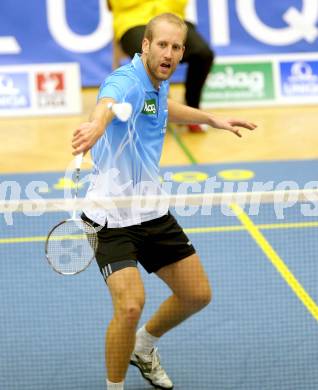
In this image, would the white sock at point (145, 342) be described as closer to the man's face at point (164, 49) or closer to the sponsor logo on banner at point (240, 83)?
the man's face at point (164, 49)

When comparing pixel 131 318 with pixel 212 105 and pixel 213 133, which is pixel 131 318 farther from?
pixel 212 105

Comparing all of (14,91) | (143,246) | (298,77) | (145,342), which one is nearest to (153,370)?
(145,342)

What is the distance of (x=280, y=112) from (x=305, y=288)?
207 inches

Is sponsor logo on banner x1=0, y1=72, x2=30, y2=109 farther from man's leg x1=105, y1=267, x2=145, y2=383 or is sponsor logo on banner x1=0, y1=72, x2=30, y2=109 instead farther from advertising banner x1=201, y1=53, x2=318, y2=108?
man's leg x1=105, y1=267, x2=145, y2=383

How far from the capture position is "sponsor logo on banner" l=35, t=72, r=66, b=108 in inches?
447

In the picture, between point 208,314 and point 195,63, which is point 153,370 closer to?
point 208,314

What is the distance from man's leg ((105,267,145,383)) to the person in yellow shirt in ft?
18.9

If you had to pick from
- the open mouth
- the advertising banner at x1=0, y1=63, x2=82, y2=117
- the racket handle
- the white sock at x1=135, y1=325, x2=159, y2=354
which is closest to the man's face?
the open mouth

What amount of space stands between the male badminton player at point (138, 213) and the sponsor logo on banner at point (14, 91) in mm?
6480

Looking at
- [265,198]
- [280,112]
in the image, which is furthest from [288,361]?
[280,112]

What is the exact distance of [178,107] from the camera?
5.45 meters

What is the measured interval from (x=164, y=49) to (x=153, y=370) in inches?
76.6

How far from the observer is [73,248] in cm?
496

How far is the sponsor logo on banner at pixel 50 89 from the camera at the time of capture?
11352 millimetres
